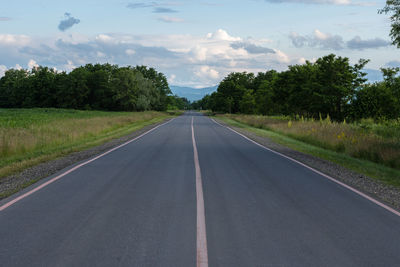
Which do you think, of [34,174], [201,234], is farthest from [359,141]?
[34,174]

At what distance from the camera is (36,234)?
16.4 ft

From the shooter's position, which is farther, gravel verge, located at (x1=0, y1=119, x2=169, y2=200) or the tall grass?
the tall grass

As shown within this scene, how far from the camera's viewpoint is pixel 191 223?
5.55 m

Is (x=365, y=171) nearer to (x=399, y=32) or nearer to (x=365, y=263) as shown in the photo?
(x=399, y=32)

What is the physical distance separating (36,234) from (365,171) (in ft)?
32.6

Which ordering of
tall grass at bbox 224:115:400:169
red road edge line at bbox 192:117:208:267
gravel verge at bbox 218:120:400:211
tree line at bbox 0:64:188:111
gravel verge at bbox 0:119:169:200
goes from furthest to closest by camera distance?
1. tree line at bbox 0:64:188:111
2. tall grass at bbox 224:115:400:169
3. gravel verge at bbox 0:119:169:200
4. gravel verge at bbox 218:120:400:211
5. red road edge line at bbox 192:117:208:267

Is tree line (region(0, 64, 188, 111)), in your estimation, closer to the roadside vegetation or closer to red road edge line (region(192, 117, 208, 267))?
the roadside vegetation

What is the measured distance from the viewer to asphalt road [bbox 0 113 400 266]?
14.1ft

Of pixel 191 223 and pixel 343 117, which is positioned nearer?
pixel 191 223

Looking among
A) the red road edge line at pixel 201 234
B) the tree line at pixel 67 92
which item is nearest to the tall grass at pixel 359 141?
the red road edge line at pixel 201 234

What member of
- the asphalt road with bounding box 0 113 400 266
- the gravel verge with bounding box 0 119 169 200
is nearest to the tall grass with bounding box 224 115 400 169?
the asphalt road with bounding box 0 113 400 266

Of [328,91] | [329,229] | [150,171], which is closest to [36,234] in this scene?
[329,229]

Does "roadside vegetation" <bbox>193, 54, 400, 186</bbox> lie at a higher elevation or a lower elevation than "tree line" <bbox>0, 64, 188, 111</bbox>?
lower

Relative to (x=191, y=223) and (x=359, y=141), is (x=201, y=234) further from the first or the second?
(x=359, y=141)
